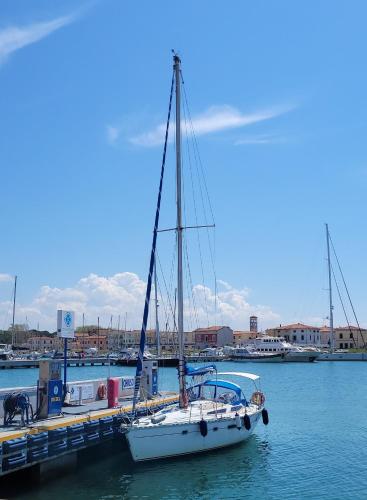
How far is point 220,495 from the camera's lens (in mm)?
21266

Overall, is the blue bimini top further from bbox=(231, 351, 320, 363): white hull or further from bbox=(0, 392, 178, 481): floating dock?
bbox=(231, 351, 320, 363): white hull

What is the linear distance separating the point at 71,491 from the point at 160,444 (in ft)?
14.7

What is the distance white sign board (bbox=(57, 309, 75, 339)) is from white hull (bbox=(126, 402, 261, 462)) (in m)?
6.26

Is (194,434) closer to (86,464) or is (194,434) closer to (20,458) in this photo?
(86,464)

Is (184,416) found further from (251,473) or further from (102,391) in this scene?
(102,391)

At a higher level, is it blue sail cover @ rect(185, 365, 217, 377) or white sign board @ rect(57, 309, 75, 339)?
white sign board @ rect(57, 309, 75, 339)

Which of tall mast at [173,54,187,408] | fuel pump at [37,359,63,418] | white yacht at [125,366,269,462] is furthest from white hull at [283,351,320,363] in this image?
fuel pump at [37,359,63,418]

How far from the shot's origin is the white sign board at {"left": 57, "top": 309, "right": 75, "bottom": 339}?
2691 centimetres

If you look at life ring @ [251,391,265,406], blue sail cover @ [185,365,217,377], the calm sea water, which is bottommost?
the calm sea water

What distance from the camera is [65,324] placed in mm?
27234

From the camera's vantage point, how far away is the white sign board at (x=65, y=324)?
2691cm

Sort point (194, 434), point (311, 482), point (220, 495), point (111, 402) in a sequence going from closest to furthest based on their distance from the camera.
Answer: point (220, 495) → point (311, 482) → point (194, 434) → point (111, 402)

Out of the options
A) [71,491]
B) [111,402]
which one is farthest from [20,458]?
[111,402]

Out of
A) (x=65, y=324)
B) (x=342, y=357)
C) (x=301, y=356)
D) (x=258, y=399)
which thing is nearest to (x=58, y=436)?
(x=65, y=324)
